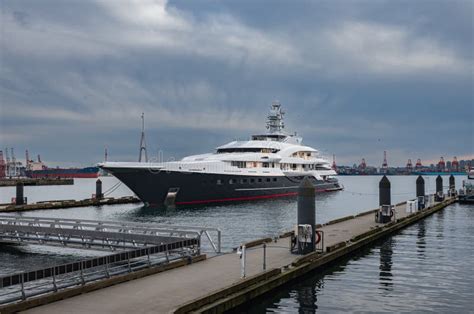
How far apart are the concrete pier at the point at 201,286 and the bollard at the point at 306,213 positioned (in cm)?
55

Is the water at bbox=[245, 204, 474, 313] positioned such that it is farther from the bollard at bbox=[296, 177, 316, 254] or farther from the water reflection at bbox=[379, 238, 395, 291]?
the bollard at bbox=[296, 177, 316, 254]

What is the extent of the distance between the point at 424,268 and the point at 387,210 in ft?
40.1

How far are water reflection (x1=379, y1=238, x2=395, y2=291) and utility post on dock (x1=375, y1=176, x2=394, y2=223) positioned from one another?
3436 mm

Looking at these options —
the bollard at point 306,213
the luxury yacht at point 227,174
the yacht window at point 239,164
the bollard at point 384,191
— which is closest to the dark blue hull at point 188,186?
the luxury yacht at point 227,174

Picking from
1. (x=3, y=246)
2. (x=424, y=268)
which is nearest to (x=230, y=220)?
(x=3, y=246)

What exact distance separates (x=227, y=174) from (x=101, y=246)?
36.8 m

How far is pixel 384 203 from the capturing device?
33.1m

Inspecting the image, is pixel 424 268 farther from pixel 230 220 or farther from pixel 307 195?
pixel 230 220

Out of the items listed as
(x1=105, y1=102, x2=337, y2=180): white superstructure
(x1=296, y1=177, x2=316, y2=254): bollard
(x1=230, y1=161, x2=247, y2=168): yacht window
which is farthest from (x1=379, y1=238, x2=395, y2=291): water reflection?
(x1=230, y1=161, x2=247, y2=168): yacht window

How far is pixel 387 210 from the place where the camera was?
33.3m

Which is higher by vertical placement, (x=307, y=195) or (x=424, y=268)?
(x=307, y=195)

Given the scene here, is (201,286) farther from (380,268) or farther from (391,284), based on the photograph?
(380,268)

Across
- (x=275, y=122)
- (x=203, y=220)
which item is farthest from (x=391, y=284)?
(x=275, y=122)

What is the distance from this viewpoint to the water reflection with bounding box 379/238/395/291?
1827cm
